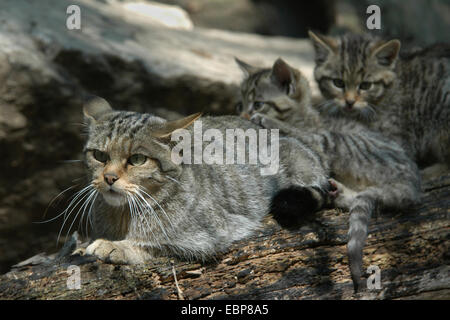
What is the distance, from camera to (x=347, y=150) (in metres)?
4.04

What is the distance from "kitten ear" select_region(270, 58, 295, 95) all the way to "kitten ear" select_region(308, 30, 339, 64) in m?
0.45

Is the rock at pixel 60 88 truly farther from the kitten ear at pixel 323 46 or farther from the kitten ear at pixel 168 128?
the kitten ear at pixel 168 128

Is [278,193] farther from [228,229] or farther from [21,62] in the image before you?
[21,62]

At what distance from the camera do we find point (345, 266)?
3359 millimetres

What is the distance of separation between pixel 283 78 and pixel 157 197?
2.27 metres

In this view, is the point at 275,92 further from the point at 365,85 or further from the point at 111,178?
the point at 111,178

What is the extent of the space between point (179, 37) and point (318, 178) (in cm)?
408

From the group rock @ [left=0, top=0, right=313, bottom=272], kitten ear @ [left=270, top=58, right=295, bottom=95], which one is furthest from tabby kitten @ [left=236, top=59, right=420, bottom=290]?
rock @ [left=0, top=0, right=313, bottom=272]

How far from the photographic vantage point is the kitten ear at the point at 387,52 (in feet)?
15.6

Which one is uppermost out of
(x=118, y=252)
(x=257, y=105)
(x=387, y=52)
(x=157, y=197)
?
(x=387, y=52)

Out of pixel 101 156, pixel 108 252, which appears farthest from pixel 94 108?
pixel 108 252

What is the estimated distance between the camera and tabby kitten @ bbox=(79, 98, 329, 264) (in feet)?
10.6

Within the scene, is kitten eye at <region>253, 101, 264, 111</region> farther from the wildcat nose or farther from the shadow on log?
the wildcat nose
